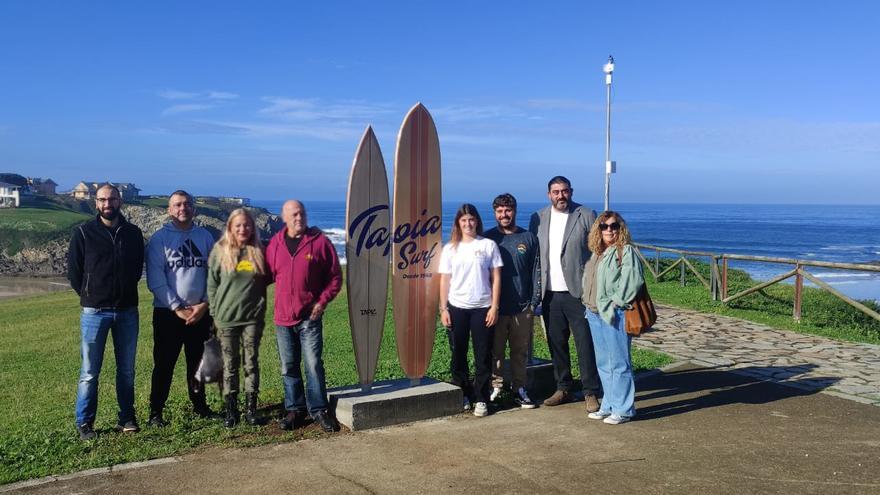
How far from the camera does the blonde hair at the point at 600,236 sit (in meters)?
5.38

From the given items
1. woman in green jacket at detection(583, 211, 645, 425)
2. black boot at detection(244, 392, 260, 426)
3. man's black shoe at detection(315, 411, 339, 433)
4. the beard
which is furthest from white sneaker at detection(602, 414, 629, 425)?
the beard

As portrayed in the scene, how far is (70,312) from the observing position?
15.9 meters

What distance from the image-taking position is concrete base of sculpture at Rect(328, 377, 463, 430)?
5.35 meters

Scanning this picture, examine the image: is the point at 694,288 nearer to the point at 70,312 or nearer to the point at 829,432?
the point at 829,432

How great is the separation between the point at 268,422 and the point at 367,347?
3.23 feet

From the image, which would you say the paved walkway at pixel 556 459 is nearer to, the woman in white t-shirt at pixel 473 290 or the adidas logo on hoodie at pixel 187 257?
the woman in white t-shirt at pixel 473 290

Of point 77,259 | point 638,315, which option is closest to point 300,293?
point 77,259

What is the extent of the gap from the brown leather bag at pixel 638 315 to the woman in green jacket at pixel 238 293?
2.66m

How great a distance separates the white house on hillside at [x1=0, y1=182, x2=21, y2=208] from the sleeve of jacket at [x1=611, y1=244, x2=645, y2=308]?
285 feet

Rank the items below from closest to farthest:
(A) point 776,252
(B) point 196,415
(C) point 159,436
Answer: (C) point 159,436, (B) point 196,415, (A) point 776,252

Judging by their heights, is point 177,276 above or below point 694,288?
above

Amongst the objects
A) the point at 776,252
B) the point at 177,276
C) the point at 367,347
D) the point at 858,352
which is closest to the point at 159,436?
the point at 177,276

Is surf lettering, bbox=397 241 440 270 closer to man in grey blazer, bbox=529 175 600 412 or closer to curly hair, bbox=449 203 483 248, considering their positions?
curly hair, bbox=449 203 483 248

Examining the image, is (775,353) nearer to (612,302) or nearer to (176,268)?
(612,302)
